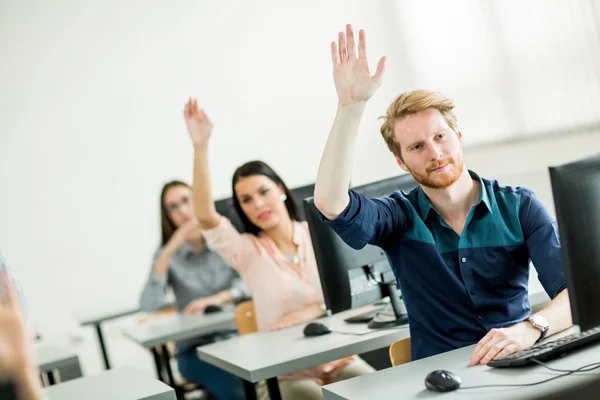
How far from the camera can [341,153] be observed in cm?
208

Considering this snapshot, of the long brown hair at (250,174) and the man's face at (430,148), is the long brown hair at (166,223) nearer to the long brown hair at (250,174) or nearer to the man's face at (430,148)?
the long brown hair at (250,174)

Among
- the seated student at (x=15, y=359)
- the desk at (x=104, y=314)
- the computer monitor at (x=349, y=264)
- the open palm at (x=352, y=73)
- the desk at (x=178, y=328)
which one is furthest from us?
the desk at (x=104, y=314)

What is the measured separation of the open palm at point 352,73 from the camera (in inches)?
81.6

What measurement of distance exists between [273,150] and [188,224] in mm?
2161

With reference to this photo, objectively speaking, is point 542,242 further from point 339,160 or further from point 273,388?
point 273,388

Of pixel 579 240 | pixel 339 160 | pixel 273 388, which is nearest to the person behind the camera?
pixel 579 240

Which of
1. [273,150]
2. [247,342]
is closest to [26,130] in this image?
[273,150]

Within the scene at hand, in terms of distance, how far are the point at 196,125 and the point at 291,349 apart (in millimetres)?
1059

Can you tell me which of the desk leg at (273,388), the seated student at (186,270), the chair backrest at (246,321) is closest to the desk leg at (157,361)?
the seated student at (186,270)

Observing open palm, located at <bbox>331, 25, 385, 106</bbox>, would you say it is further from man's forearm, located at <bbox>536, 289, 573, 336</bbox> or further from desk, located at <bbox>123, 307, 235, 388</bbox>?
desk, located at <bbox>123, 307, 235, 388</bbox>

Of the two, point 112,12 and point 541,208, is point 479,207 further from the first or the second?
point 112,12

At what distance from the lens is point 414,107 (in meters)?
2.27

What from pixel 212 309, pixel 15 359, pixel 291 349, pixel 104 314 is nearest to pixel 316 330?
pixel 291 349

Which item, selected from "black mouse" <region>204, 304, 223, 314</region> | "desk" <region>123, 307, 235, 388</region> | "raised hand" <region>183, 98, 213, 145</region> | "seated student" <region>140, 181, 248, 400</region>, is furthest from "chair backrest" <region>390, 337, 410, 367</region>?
"seated student" <region>140, 181, 248, 400</region>
